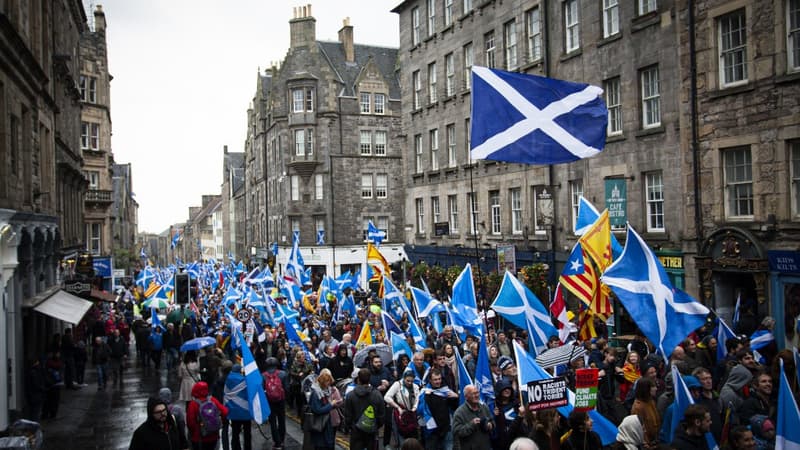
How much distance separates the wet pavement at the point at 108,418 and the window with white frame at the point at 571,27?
1665 centimetres

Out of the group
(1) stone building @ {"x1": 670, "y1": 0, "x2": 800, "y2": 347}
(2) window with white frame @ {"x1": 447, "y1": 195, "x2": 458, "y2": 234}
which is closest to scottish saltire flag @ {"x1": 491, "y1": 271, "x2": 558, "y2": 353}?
(1) stone building @ {"x1": 670, "y1": 0, "x2": 800, "y2": 347}

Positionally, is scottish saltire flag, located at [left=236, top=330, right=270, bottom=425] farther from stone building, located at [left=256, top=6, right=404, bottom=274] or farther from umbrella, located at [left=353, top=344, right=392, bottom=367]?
stone building, located at [left=256, top=6, right=404, bottom=274]

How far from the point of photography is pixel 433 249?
35.9 m

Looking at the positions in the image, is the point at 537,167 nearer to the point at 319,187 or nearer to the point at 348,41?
the point at 319,187

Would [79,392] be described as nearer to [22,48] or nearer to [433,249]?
[22,48]

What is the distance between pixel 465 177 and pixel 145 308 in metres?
15.1

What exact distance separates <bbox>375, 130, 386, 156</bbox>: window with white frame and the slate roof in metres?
3.12

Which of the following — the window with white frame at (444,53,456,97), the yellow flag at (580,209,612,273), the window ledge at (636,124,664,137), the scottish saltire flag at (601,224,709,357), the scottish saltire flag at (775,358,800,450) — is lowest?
the scottish saltire flag at (775,358,800,450)

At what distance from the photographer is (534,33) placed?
91.1 ft

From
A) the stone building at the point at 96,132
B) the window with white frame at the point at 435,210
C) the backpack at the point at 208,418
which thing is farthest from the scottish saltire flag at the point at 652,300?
the stone building at the point at 96,132

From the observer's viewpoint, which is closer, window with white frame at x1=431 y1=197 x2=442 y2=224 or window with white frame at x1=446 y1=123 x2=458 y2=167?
window with white frame at x1=446 y1=123 x2=458 y2=167

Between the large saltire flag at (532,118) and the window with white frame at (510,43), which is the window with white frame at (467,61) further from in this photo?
the large saltire flag at (532,118)

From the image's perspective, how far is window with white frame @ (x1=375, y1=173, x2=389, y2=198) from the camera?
187ft

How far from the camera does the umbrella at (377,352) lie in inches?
540
